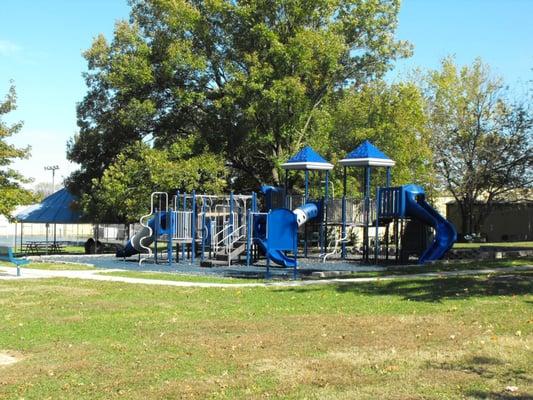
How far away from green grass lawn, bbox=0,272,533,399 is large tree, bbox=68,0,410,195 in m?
17.8

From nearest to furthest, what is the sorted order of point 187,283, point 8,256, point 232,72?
point 187,283
point 8,256
point 232,72

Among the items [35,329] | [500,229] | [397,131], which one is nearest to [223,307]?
[35,329]

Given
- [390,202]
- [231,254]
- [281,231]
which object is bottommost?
[231,254]

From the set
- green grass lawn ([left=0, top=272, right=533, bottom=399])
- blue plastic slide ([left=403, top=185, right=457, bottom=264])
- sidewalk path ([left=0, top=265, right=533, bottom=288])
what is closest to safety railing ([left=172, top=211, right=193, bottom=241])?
sidewalk path ([left=0, top=265, right=533, bottom=288])

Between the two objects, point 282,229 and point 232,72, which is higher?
point 232,72

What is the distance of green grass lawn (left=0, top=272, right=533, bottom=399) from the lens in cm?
631

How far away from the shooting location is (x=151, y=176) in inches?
1134

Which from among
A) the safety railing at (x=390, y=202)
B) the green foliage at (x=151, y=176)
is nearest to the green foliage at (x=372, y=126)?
the green foliage at (x=151, y=176)

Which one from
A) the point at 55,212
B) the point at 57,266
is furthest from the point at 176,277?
the point at 55,212

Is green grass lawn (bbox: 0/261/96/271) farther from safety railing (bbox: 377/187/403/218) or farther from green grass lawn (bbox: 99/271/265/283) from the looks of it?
safety railing (bbox: 377/187/403/218)

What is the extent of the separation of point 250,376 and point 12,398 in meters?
2.26

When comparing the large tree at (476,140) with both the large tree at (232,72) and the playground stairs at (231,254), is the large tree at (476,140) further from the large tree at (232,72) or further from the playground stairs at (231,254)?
the playground stairs at (231,254)

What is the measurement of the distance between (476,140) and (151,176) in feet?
80.6

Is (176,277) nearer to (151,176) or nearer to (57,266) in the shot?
(57,266)
